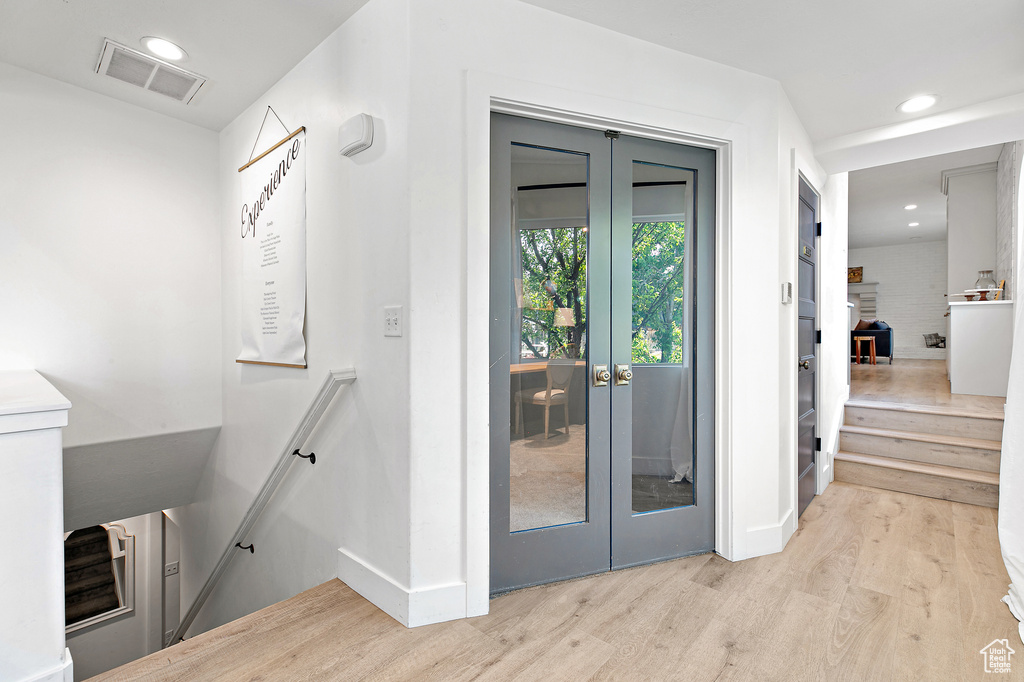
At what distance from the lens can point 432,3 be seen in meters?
1.88

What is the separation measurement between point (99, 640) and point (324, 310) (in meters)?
4.81

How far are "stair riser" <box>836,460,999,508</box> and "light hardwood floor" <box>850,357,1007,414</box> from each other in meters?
1.01

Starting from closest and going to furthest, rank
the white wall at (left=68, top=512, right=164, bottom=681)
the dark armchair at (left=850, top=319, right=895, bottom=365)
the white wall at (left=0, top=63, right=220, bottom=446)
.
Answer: the white wall at (left=0, top=63, right=220, bottom=446)
the white wall at (left=68, top=512, right=164, bottom=681)
the dark armchair at (left=850, top=319, right=895, bottom=365)

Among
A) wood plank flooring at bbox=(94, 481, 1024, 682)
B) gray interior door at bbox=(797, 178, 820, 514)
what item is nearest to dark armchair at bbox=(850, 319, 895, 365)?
gray interior door at bbox=(797, 178, 820, 514)

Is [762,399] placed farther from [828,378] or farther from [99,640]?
[99,640]

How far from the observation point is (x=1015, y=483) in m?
2.10

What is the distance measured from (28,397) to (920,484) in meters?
5.13

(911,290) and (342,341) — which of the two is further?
(911,290)

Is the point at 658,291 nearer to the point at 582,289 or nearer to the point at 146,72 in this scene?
the point at 582,289

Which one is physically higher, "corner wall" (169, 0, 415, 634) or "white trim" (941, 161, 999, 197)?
"white trim" (941, 161, 999, 197)

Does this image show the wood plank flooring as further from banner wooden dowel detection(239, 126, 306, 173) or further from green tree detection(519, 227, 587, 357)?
banner wooden dowel detection(239, 126, 306, 173)

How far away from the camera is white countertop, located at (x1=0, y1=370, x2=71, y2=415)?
1.54 meters

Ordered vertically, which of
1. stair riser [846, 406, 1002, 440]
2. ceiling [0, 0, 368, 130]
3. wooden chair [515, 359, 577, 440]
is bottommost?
stair riser [846, 406, 1002, 440]

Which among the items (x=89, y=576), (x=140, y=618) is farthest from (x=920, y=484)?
(x=89, y=576)
